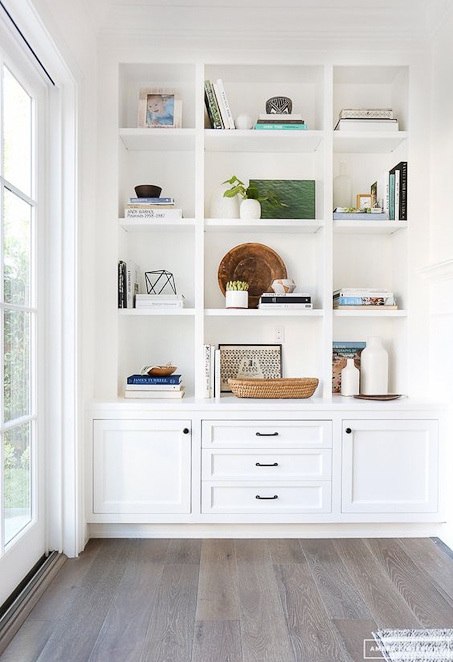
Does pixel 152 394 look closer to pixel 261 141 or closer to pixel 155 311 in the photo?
pixel 155 311

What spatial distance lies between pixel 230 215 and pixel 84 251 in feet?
2.71

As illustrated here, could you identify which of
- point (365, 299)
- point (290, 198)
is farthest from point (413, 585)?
point (290, 198)

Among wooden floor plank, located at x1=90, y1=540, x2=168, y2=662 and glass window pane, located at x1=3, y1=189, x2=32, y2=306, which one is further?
glass window pane, located at x1=3, y1=189, x2=32, y2=306

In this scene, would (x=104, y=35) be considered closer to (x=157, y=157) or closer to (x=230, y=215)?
(x=157, y=157)

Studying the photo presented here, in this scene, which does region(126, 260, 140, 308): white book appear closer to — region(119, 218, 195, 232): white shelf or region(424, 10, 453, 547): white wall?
region(119, 218, 195, 232): white shelf

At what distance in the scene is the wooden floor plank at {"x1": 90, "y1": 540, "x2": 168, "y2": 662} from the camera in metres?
1.66

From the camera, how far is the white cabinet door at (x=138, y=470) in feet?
8.27

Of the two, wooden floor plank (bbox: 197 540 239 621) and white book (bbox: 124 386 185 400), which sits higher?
white book (bbox: 124 386 185 400)

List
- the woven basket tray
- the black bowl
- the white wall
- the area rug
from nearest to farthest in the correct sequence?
the area rug < the white wall < the woven basket tray < the black bowl

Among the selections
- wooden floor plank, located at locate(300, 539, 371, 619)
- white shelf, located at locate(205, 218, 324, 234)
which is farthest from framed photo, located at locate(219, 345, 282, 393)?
wooden floor plank, located at locate(300, 539, 371, 619)

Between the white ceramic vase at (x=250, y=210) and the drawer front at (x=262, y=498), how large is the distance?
4.54 feet

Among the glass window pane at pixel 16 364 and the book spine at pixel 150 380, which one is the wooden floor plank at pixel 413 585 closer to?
the book spine at pixel 150 380

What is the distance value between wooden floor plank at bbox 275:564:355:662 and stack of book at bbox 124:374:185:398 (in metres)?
0.97

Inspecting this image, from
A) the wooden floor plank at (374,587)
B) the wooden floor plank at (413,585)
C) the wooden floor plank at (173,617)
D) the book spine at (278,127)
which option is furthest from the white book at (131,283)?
the wooden floor plank at (413,585)
